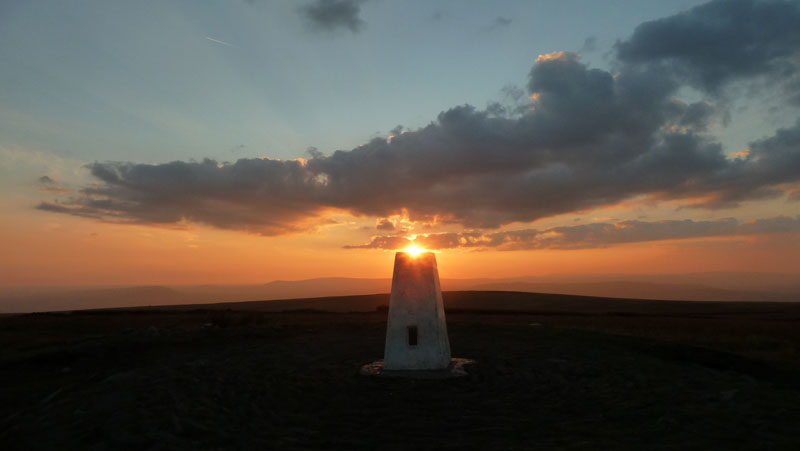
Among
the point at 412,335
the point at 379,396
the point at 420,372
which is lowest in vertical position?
the point at 379,396

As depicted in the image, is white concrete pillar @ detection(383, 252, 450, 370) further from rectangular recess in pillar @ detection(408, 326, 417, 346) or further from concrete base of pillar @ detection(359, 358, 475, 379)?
concrete base of pillar @ detection(359, 358, 475, 379)

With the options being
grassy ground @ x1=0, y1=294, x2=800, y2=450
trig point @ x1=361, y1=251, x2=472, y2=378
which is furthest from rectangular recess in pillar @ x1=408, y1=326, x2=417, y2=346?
grassy ground @ x1=0, y1=294, x2=800, y2=450

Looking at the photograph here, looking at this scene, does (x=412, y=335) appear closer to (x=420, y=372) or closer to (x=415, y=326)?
(x=415, y=326)

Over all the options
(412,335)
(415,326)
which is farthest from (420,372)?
(415,326)

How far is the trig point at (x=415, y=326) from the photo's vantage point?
14.4 metres

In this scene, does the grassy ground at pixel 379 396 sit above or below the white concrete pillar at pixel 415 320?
below

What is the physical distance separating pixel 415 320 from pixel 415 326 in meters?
0.18

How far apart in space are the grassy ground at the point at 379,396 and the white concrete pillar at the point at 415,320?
45.1 inches

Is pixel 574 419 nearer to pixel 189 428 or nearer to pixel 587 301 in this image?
pixel 189 428

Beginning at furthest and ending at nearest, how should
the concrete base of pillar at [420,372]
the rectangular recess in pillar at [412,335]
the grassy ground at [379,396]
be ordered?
the rectangular recess in pillar at [412,335]
the concrete base of pillar at [420,372]
the grassy ground at [379,396]

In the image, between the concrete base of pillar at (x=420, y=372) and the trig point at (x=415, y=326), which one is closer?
the concrete base of pillar at (x=420, y=372)

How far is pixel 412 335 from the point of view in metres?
14.7

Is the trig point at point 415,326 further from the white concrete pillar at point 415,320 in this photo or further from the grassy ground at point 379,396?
the grassy ground at point 379,396

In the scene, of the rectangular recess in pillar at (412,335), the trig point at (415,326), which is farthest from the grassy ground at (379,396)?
the rectangular recess in pillar at (412,335)
